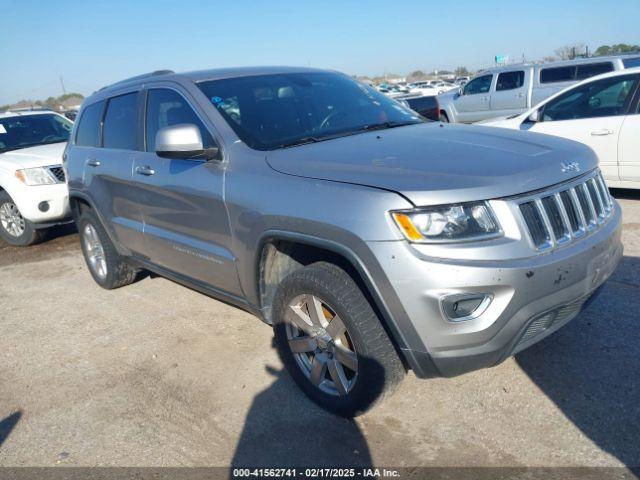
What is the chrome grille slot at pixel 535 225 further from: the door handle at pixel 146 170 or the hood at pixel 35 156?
the hood at pixel 35 156

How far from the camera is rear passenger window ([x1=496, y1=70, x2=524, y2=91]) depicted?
13.1 meters

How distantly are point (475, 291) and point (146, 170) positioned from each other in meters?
2.56

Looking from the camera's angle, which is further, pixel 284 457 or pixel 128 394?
pixel 128 394

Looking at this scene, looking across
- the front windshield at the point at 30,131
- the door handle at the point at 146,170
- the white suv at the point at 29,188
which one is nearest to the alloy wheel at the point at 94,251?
the white suv at the point at 29,188

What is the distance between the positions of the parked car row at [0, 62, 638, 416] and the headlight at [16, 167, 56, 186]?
2865 millimetres

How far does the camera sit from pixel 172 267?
4039 mm

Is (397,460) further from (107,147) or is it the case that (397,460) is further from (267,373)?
(107,147)

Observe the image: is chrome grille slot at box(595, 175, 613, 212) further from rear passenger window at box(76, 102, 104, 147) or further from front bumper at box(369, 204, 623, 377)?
rear passenger window at box(76, 102, 104, 147)

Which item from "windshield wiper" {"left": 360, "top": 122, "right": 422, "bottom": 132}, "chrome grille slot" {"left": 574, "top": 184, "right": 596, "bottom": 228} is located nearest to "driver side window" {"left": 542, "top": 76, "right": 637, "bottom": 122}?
"windshield wiper" {"left": 360, "top": 122, "right": 422, "bottom": 132}

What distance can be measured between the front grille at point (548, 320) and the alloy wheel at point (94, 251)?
3.96 meters

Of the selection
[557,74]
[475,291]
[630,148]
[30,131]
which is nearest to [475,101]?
[557,74]

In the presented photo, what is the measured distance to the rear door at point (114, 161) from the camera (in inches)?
168

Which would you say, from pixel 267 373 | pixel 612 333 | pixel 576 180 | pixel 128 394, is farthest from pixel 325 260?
pixel 612 333

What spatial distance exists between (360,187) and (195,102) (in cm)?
153
